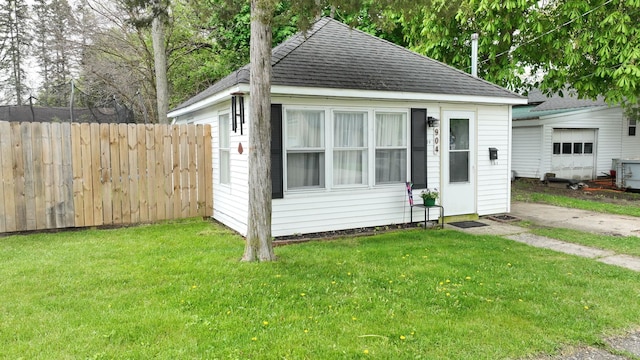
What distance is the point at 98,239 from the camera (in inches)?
A: 258

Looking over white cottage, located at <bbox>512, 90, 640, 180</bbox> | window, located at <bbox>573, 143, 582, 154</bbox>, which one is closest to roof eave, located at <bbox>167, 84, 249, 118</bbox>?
white cottage, located at <bbox>512, 90, 640, 180</bbox>

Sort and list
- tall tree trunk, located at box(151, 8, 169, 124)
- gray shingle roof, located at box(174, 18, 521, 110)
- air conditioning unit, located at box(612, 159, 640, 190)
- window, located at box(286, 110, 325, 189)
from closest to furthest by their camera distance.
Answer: window, located at box(286, 110, 325, 189) < gray shingle roof, located at box(174, 18, 521, 110) < tall tree trunk, located at box(151, 8, 169, 124) < air conditioning unit, located at box(612, 159, 640, 190)

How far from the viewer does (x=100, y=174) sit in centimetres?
739

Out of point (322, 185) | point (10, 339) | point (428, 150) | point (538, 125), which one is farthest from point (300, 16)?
point (538, 125)

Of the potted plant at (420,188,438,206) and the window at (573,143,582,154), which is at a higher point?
the window at (573,143,582,154)

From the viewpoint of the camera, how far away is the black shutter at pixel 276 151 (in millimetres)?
6379

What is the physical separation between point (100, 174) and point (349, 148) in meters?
4.43

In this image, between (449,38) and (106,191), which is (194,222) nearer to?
(106,191)

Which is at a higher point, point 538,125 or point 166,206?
point 538,125

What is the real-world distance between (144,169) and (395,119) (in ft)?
15.4

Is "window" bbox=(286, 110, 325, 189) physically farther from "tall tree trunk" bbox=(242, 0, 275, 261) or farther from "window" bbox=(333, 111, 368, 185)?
"tall tree trunk" bbox=(242, 0, 275, 261)

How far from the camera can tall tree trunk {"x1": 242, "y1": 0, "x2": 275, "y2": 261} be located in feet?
15.6

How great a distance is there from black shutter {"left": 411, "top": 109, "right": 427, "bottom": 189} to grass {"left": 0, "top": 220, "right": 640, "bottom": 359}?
70.6 inches

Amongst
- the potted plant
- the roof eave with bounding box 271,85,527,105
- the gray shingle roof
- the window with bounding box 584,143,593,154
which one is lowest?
the potted plant
